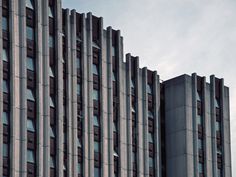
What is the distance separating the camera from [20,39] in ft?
320

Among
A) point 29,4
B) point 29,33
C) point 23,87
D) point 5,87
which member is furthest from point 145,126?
point 5,87

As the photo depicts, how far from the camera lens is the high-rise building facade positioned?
316 feet

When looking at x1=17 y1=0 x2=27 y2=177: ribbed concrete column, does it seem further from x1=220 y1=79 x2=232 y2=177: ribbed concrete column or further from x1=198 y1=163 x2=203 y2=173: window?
x1=220 y1=79 x2=232 y2=177: ribbed concrete column

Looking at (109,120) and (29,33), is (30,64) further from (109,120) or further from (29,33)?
(109,120)

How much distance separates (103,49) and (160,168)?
47.6ft

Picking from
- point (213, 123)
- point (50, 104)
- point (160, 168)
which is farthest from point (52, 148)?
point (213, 123)

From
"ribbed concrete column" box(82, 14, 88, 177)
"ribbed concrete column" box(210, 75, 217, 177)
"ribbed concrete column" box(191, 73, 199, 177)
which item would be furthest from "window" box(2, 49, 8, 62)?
"ribbed concrete column" box(210, 75, 217, 177)

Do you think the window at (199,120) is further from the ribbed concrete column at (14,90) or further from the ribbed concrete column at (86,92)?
the ribbed concrete column at (14,90)

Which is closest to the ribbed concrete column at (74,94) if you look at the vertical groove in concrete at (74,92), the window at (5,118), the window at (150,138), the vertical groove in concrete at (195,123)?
the vertical groove in concrete at (74,92)

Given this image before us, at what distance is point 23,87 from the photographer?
317 ft

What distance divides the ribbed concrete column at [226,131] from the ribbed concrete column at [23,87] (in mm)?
30606

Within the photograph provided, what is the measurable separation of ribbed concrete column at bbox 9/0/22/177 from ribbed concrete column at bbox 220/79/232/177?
102 feet

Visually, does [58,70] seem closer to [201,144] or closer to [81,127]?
[81,127]

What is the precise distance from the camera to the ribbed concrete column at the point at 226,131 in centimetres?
11925
